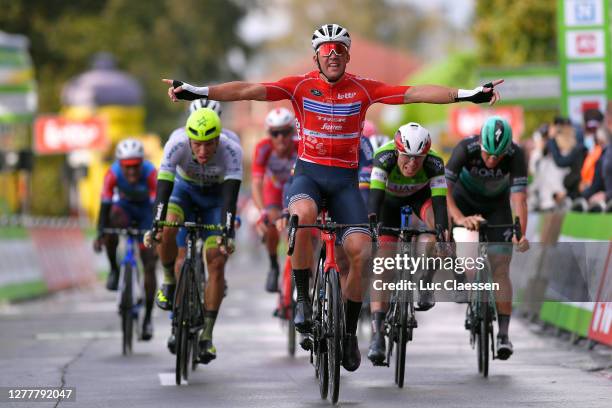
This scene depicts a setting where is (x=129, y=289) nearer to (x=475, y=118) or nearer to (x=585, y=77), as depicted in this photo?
(x=585, y=77)

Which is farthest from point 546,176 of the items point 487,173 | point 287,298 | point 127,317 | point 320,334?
point 320,334

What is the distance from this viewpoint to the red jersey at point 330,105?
11.6m

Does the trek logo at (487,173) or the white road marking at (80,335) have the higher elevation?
the trek logo at (487,173)

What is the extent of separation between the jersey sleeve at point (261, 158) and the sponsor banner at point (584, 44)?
8379 millimetres

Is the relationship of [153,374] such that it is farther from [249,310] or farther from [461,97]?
[249,310]

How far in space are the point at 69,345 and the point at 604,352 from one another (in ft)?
17.9

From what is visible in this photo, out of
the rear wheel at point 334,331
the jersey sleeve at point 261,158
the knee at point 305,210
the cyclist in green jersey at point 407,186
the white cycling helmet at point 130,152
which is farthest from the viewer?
the jersey sleeve at point 261,158

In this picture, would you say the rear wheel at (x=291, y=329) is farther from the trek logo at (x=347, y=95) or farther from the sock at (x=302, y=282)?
the trek logo at (x=347, y=95)

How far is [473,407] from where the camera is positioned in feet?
35.5

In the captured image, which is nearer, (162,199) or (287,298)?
(162,199)

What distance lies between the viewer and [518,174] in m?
13.7

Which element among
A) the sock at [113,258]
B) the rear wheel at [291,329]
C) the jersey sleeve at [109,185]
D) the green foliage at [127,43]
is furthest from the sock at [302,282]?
the green foliage at [127,43]

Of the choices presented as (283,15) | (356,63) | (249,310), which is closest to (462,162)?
(249,310)

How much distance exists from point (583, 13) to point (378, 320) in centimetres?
1231
